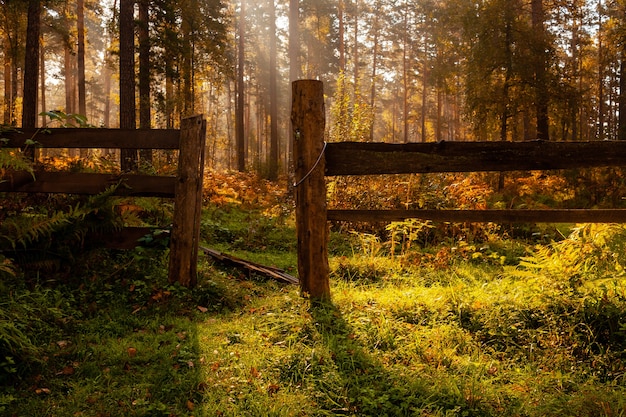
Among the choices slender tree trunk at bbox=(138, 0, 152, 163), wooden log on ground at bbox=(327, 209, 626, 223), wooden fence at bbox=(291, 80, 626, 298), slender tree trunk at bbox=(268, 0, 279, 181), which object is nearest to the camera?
wooden log on ground at bbox=(327, 209, 626, 223)

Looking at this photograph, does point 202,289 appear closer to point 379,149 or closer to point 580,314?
point 379,149

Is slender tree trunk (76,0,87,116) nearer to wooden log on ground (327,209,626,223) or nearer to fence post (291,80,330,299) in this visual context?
fence post (291,80,330,299)

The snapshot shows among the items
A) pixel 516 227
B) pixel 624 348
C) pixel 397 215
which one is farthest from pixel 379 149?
pixel 516 227

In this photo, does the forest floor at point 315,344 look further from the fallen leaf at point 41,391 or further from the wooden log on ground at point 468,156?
the wooden log on ground at point 468,156

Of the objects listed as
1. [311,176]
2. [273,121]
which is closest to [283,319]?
[311,176]

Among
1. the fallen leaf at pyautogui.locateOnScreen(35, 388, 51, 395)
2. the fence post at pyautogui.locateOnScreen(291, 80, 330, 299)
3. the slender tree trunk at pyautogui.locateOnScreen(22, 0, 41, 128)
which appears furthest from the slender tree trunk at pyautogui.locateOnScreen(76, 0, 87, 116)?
the fallen leaf at pyautogui.locateOnScreen(35, 388, 51, 395)

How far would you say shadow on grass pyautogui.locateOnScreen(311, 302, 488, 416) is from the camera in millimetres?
2740

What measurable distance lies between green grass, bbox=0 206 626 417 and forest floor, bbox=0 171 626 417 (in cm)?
1

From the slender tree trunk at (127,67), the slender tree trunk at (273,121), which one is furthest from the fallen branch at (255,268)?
the slender tree trunk at (273,121)

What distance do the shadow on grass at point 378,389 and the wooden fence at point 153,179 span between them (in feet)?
6.74

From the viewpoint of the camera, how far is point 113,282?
189 inches

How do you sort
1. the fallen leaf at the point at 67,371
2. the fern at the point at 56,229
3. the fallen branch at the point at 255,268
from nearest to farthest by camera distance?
the fallen leaf at the point at 67,371, the fern at the point at 56,229, the fallen branch at the point at 255,268

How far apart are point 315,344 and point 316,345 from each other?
0.04 feet

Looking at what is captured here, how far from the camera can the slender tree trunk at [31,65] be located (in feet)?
37.4
